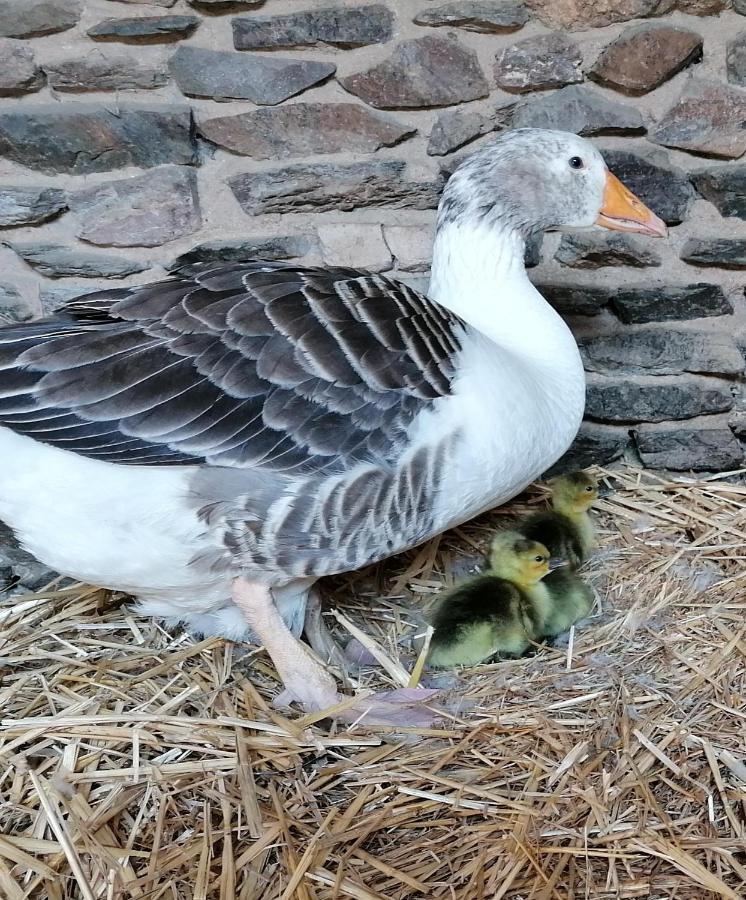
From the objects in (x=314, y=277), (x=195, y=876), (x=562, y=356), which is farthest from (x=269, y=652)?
(x=562, y=356)

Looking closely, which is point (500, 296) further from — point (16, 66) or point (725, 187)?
point (16, 66)

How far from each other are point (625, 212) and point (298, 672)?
3.88ft

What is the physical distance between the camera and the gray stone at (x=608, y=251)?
1.99 m

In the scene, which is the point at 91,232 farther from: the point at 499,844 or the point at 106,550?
the point at 499,844

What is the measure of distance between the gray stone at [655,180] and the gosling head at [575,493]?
2.15 ft

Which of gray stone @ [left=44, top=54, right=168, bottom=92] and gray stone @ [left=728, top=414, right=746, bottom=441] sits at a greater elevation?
gray stone @ [left=44, top=54, right=168, bottom=92]

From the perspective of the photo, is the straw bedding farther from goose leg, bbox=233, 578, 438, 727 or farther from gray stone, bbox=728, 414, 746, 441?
gray stone, bbox=728, 414, 746, 441

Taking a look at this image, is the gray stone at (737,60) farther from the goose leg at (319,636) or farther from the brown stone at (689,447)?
the goose leg at (319,636)

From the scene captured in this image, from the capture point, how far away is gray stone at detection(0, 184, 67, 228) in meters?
1.83

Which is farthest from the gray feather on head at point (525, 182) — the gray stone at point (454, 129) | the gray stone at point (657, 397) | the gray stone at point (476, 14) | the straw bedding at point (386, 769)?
the straw bedding at point (386, 769)

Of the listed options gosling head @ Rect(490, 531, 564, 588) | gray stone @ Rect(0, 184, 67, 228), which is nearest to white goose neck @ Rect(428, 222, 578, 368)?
gosling head @ Rect(490, 531, 564, 588)

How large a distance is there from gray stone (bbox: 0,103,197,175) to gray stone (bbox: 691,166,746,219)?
1.17m

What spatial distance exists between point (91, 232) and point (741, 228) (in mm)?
1516

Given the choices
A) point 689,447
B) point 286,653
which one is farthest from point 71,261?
point 689,447
